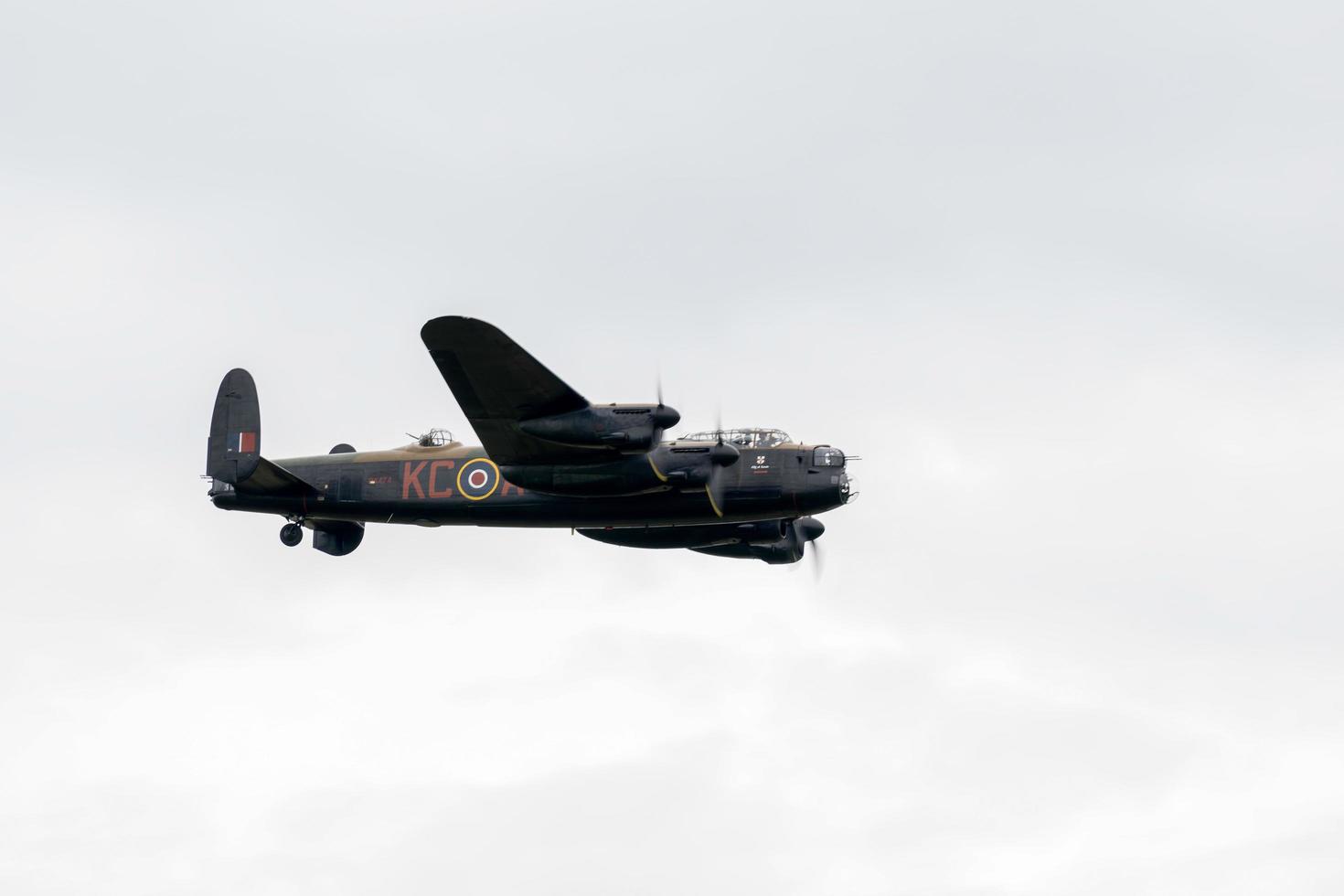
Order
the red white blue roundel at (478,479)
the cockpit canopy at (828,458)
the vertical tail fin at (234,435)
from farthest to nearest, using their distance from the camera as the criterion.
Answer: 1. the vertical tail fin at (234,435)
2. the red white blue roundel at (478,479)
3. the cockpit canopy at (828,458)

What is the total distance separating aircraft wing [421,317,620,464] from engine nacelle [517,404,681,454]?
19 cm

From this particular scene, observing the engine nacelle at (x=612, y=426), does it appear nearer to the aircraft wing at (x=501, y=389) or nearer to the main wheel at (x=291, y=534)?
the aircraft wing at (x=501, y=389)

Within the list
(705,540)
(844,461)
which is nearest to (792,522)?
(705,540)

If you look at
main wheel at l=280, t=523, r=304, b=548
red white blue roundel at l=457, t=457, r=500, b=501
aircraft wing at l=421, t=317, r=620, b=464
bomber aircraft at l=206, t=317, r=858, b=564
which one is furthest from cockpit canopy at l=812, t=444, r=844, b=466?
main wheel at l=280, t=523, r=304, b=548

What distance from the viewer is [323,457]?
44250 millimetres

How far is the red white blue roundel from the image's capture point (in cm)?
4244

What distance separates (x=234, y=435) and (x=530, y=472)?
7453mm

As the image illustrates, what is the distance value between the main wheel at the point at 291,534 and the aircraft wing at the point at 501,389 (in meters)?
5.94

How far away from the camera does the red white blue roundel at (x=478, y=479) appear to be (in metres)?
42.4

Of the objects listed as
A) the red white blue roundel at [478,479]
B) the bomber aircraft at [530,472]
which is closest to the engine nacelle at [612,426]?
the bomber aircraft at [530,472]

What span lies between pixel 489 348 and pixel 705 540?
8.39 m

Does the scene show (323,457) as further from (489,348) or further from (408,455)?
(489,348)

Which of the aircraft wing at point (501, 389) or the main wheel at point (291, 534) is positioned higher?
the aircraft wing at point (501, 389)

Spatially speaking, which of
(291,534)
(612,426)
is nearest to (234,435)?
(291,534)
